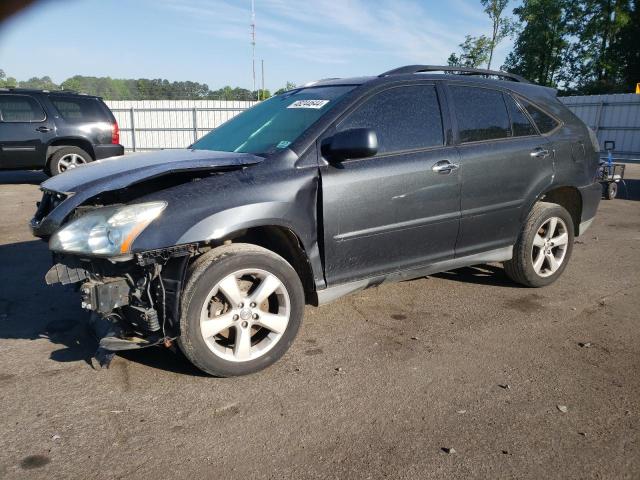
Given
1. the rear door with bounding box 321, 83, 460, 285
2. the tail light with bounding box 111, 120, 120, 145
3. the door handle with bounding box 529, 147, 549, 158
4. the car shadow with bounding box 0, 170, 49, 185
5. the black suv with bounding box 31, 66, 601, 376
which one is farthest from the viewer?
the car shadow with bounding box 0, 170, 49, 185

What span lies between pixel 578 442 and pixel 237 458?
5.11 ft

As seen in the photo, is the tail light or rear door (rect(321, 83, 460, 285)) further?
the tail light

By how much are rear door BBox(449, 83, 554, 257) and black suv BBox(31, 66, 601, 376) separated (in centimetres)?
→ 1

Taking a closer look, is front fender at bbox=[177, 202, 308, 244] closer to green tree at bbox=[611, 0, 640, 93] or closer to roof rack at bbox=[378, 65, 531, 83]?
roof rack at bbox=[378, 65, 531, 83]

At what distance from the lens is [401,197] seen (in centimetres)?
354

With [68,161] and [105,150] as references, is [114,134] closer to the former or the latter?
[105,150]

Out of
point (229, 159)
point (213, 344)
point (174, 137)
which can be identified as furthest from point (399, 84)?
point (174, 137)

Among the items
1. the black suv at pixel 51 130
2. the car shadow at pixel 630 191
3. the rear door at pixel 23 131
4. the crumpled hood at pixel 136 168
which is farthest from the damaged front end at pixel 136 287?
the car shadow at pixel 630 191

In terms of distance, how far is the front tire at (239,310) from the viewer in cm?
282

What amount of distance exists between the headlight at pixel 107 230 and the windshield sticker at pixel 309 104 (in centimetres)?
141

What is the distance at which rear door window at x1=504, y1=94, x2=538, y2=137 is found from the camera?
4.33 m

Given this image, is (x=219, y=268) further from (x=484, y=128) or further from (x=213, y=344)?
(x=484, y=128)

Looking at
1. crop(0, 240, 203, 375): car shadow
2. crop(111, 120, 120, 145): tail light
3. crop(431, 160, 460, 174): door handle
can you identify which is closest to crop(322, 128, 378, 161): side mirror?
crop(431, 160, 460, 174): door handle

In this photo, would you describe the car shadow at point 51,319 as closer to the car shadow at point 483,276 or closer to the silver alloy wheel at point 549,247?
the car shadow at point 483,276
